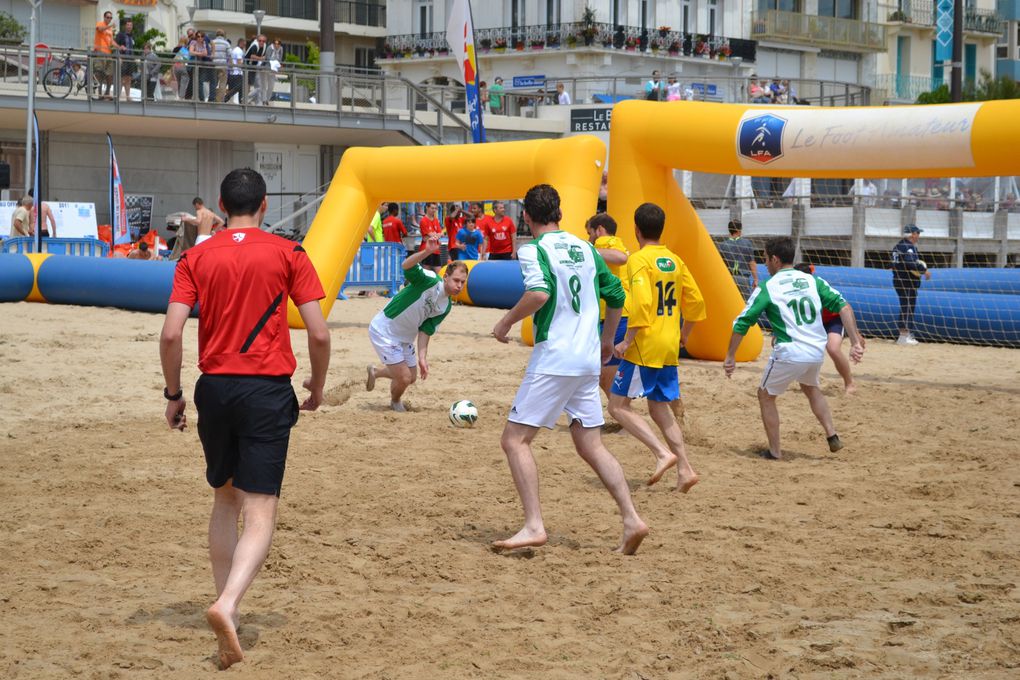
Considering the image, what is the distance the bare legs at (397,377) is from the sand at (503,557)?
23cm

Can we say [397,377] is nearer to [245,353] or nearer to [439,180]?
[439,180]

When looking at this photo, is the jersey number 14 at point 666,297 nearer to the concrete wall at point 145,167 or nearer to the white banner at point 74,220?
the white banner at point 74,220

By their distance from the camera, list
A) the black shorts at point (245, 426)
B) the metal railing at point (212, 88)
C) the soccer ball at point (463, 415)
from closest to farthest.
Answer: the black shorts at point (245, 426) < the soccer ball at point (463, 415) < the metal railing at point (212, 88)

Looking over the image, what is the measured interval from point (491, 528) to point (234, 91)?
22.4m

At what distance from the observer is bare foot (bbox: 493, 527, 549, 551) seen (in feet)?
20.2

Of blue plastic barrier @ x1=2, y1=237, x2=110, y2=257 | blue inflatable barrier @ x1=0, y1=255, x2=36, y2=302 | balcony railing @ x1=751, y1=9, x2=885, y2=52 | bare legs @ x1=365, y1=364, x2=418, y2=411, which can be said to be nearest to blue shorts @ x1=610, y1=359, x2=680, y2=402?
bare legs @ x1=365, y1=364, x2=418, y2=411

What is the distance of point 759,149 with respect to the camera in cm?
1273

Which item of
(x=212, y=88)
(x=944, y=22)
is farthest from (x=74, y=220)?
(x=944, y=22)

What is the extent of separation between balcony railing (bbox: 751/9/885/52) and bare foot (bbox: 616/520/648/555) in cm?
4518

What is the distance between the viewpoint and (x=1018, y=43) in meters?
62.3

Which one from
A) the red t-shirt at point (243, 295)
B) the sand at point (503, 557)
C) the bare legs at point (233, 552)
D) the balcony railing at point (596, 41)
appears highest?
the balcony railing at point (596, 41)

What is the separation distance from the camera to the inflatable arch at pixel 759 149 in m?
11.7

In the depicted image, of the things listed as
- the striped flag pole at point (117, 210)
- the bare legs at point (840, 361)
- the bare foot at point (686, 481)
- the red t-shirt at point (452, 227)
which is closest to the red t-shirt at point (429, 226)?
the red t-shirt at point (452, 227)

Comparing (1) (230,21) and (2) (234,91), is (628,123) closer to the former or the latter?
(2) (234,91)
